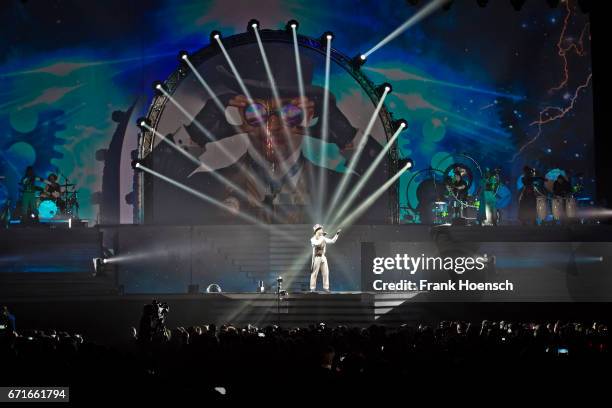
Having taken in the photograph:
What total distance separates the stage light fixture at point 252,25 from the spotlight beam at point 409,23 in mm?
3336

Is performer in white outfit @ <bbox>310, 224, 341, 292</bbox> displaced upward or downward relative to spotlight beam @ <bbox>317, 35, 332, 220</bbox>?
downward

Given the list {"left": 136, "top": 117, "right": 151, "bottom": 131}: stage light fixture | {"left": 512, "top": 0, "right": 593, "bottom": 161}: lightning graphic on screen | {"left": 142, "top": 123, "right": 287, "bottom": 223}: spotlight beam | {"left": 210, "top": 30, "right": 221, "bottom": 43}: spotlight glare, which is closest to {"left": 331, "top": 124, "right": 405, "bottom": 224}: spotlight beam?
{"left": 142, "top": 123, "right": 287, "bottom": 223}: spotlight beam

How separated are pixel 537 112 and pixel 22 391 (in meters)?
20.7

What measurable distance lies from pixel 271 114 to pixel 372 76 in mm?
3270

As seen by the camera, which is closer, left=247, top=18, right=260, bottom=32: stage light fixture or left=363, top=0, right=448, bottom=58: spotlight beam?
left=247, top=18, right=260, bottom=32: stage light fixture

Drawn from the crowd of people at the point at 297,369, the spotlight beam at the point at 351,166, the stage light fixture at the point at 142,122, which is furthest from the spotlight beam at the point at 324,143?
the crowd of people at the point at 297,369

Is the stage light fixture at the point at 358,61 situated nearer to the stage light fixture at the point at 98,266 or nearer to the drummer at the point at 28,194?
the stage light fixture at the point at 98,266

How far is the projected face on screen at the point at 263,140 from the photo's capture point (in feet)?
75.2

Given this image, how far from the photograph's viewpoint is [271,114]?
23484 mm

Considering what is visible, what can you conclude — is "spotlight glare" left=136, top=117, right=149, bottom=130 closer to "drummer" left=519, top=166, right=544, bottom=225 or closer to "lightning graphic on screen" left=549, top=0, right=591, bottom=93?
"drummer" left=519, top=166, right=544, bottom=225

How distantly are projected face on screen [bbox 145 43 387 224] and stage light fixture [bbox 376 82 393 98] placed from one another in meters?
0.68

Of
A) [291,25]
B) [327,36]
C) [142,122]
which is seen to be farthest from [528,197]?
[142,122]

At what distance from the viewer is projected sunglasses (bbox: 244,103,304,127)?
2342cm

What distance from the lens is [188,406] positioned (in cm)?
422
